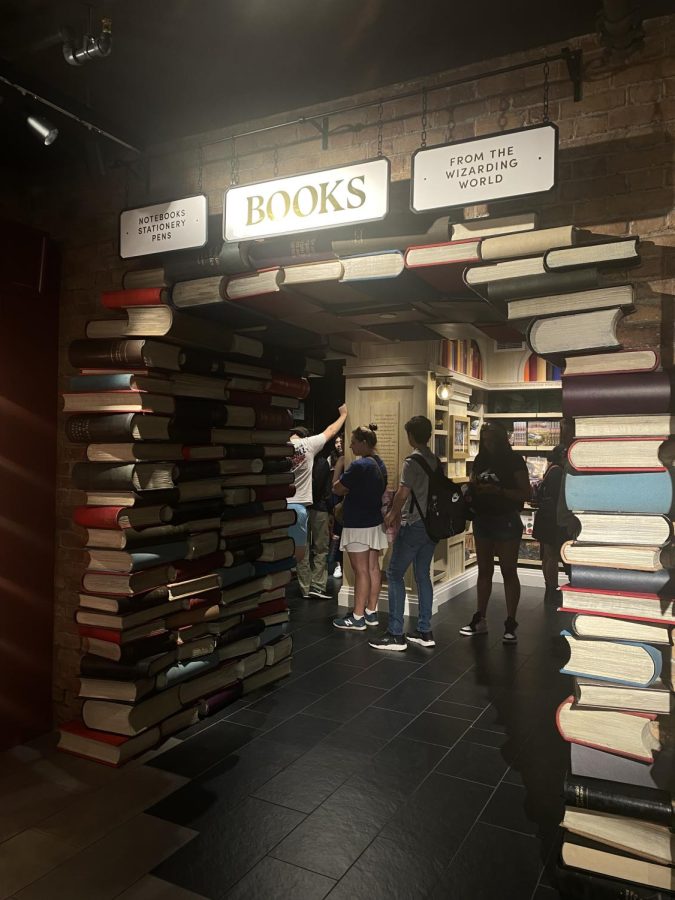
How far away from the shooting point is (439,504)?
5121 millimetres

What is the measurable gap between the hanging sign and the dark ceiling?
513 millimetres

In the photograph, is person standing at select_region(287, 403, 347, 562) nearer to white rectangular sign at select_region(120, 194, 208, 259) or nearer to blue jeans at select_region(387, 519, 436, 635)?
blue jeans at select_region(387, 519, 436, 635)

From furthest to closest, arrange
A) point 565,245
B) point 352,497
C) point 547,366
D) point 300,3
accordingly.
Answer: point 547,366, point 352,497, point 300,3, point 565,245

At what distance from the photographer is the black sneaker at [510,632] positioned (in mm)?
5266

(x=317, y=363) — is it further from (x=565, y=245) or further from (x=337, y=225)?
(x=565, y=245)

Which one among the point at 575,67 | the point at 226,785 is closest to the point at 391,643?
the point at 226,785

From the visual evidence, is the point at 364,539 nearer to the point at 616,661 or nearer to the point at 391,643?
the point at 391,643

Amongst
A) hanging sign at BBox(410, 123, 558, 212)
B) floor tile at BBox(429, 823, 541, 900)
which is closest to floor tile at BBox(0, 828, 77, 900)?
floor tile at BBox(429, 823, 541, 900)

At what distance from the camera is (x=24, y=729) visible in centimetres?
346

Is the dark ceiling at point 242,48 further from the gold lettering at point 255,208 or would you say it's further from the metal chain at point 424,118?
the gold lettering at point 255,208

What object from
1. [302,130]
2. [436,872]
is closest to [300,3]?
[302,130]

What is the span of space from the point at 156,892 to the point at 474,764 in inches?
63.7

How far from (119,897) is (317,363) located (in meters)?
3.13

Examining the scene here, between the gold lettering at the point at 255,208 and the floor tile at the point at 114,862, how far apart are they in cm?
250
